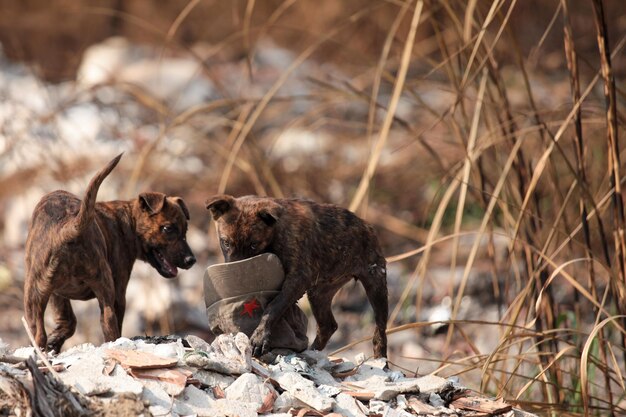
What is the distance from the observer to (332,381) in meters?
4.81

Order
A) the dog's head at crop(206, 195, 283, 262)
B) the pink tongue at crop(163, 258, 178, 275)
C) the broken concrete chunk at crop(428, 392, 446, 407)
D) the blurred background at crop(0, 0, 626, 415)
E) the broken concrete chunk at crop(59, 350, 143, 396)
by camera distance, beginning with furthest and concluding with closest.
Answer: the blurred background at crop(0, 0, 626, 415) < the pink tongue at crop(163, 258, 178, 275) < the dog's head at crop(206, 195, 283, 262) < the broken concrete chunk at crop(428, 392, 446, 407) < the broken concrete chunk at crop(59, 350, 143, 396)

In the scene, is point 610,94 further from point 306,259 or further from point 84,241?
point 84,241

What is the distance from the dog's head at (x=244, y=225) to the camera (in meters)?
4.88

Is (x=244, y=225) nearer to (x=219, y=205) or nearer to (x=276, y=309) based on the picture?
(x=219, y=205)

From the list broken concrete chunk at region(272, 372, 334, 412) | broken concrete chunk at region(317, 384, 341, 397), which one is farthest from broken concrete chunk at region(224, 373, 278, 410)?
broken concrete chunk at region(317, 384, 341, 397)

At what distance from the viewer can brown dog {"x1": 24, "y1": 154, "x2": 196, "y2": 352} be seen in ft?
16.0

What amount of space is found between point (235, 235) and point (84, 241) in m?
0.68

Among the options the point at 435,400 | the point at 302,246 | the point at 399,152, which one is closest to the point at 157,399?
the point at 302,246

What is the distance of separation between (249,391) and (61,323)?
1433 millimetres

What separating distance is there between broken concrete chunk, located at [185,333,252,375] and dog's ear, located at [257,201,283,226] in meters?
0.54

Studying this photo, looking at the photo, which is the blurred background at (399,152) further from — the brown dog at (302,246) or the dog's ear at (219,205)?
the dog's ear at (219,205)

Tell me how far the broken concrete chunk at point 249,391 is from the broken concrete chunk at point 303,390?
12 cm

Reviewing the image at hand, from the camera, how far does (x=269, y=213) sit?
4852mm

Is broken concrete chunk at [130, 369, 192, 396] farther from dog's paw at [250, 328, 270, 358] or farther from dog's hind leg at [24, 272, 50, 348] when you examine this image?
dog's hind leg at [24, 272, 50, 348]
